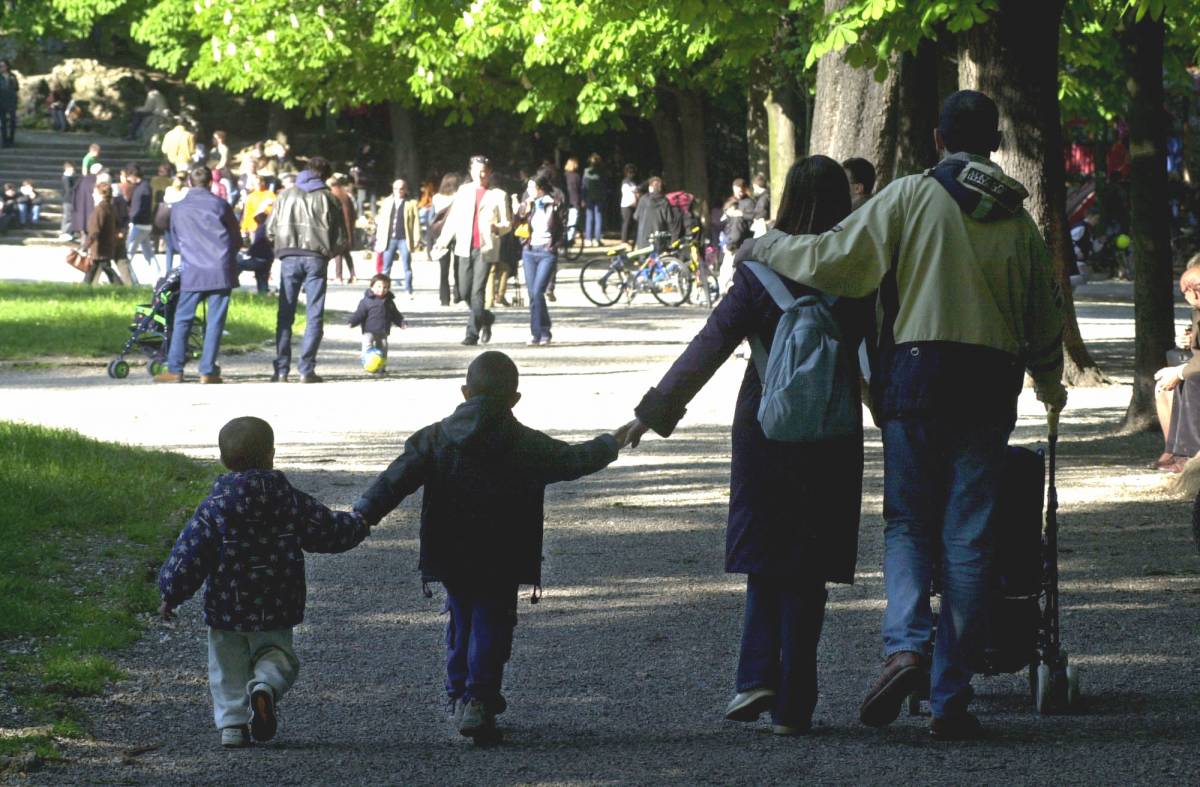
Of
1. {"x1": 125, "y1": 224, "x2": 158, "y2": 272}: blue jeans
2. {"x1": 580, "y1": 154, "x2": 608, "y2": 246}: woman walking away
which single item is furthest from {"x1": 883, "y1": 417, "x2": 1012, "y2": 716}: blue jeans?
{"x1": 580, "y1": 154, "x2": 608, "y2": 246}: woman walking away

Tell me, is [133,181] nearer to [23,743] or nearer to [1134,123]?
[1134,123]

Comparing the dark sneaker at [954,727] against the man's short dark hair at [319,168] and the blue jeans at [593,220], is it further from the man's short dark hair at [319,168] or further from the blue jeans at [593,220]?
the blue jeans at [593,220]

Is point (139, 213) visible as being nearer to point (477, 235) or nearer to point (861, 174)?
point (477, 235)

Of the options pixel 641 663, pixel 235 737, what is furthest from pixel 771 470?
pixel 235 737

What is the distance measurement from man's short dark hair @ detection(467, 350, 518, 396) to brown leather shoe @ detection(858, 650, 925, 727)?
137 cm

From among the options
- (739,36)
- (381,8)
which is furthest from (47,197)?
(739,36)

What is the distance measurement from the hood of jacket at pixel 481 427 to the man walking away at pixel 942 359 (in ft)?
2.97

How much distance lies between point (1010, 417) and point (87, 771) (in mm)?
2825

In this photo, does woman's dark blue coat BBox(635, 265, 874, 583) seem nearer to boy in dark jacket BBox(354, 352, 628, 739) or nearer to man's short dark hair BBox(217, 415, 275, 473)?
boy in dark jacket BBox(354, 352, 628, 739)

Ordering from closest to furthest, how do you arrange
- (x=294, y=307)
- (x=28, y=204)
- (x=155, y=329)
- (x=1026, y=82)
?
(x=1026, y=82), (x=294, y=307), (x=155, y=329), (x=28, y=204)

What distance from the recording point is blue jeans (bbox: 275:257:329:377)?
17344 millimetres

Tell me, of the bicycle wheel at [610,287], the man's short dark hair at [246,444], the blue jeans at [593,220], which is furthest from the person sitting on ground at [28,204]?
the man's short dark hair at [246,444]

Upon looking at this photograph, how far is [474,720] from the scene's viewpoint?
5770mm

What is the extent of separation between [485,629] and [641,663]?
1327mm
